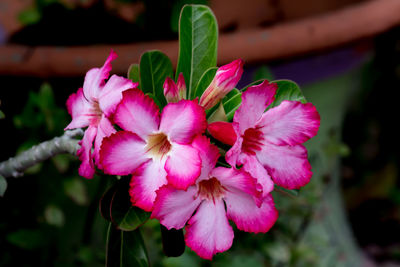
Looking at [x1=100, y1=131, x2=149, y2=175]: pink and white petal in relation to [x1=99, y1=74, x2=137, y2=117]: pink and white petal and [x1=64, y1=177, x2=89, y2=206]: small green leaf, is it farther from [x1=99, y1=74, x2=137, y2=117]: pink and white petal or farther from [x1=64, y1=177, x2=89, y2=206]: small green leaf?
[x1=64, y1=177, x2=89, y2=206]: small green leaf

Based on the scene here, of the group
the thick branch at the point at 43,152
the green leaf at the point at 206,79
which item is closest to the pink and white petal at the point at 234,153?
the green leaf at the point at 206,79

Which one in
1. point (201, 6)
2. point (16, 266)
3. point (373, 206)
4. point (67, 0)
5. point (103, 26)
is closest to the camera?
point (201, 6)

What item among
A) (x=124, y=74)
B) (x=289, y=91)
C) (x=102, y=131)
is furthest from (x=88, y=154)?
(x=124, y=74)

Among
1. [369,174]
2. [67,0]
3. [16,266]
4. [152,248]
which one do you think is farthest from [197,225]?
[369,174]

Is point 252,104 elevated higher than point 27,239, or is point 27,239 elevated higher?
point 252,104

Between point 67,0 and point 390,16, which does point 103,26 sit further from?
point 390,16

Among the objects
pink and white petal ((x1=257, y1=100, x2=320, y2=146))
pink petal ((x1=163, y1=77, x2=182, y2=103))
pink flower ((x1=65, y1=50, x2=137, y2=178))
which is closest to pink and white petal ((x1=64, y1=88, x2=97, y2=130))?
pink flower ((x1=65, y1=50, x2=137, y2=178))

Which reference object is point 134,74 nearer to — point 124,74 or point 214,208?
point 214,208
